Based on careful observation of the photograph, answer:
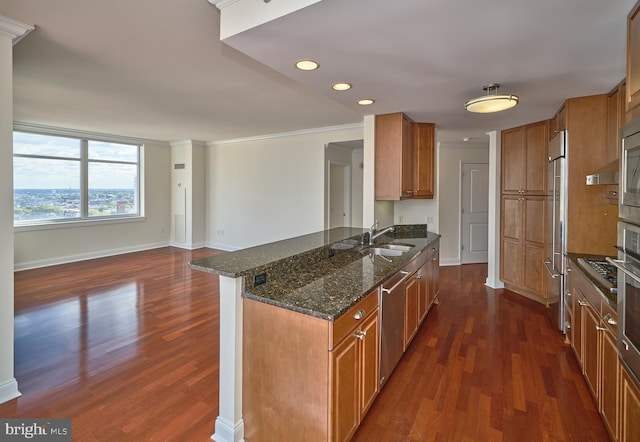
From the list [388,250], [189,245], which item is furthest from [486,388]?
[189,245]

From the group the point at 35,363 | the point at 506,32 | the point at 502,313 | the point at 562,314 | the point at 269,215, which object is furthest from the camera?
the point at 269,215

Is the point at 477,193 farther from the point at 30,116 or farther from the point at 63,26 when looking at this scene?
the point at 30,116

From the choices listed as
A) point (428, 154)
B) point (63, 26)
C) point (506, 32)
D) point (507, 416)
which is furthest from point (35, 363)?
point (428, 154)

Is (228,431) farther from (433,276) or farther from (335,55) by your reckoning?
(433,276)

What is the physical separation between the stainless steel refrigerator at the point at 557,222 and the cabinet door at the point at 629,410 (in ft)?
5.69

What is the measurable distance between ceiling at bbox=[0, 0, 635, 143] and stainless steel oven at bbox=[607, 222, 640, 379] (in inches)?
43.4

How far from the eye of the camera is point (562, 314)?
3.16 meters

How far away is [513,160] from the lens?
432cm

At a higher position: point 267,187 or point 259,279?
point 267,187

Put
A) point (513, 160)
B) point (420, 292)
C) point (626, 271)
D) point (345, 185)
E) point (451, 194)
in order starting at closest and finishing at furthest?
point (626, 271) → point (420, 292) → point (513, 160) → point (451, 194) → point (345, 185)

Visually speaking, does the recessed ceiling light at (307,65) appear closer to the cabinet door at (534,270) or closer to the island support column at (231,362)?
the island support column at (231,362)

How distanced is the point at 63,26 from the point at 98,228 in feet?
17.3

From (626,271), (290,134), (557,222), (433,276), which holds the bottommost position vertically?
(433,276)

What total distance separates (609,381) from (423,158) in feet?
9.37
